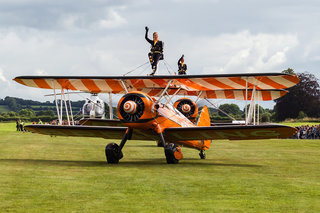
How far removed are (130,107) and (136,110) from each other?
1.09 feet

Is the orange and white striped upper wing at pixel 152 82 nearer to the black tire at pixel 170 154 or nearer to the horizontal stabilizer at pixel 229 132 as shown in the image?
the horizontal stabilizer at pixel 229 132

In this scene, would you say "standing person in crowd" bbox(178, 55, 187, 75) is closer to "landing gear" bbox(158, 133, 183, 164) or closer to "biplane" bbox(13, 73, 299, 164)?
"biplane" bbox(13, 73, 299, 164)

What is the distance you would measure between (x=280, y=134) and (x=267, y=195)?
6551mm

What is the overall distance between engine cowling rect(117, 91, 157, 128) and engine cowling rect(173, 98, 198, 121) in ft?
35.5

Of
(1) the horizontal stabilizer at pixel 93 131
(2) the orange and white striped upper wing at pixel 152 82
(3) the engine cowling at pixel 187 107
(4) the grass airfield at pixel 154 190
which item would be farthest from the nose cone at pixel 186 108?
(4) the grass airfield at pixel 154 190

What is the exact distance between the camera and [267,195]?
26.2 feet

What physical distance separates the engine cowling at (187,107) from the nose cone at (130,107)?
1132 centimetres

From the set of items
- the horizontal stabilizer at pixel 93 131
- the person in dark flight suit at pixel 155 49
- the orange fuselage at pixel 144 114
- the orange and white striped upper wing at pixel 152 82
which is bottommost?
the horizontal stabilizer at pixel 93 131

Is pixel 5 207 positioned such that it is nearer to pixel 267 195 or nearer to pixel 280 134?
pixel 267 195

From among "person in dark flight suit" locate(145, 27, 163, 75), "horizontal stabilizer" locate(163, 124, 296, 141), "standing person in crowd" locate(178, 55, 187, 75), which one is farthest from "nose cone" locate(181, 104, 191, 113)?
"horizontal stabilizer" locate(163, 124, 296, 141)

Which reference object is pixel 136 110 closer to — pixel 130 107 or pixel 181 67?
pixel 130 107

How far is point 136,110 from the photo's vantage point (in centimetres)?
1359

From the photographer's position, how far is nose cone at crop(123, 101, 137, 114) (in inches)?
523

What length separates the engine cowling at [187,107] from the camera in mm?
24609
